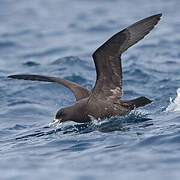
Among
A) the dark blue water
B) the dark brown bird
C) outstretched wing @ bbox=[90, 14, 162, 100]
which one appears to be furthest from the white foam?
outstretched wing @ bbox=[90, 14, 162, 100]

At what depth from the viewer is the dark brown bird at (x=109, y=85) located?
8703 mm

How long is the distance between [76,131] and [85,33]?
9163mm

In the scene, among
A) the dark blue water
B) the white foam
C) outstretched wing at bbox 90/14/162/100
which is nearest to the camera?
the dark blue water

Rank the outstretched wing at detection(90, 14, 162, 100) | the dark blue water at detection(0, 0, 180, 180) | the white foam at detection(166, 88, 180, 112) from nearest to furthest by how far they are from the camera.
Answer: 1. the dark blue water at detection(0, 0, 180, 180)
2. the outstretched wing at detection(90, 14, 162, 100)
3. the white foam at detection(166, 88, 180, 112)

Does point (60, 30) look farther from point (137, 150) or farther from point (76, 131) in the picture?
point (137, 150)

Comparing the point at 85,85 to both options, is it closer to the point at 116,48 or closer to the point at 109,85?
the point at 109,85

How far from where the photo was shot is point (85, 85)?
12.9 metres

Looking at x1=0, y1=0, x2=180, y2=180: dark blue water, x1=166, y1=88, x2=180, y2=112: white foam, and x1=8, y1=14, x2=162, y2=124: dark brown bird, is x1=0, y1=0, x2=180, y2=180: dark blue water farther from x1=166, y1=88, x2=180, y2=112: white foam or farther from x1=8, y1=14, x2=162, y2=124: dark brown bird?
x1=8, y1=14, x2=162, y2=124: dark brown bird

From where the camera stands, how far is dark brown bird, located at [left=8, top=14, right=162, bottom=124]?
870cm

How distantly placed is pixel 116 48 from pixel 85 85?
417 centimetres

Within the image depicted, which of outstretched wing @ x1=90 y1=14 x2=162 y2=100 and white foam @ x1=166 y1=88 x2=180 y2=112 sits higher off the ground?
outstretched wing @ x1=90 y1=14 x2=162 y2=100

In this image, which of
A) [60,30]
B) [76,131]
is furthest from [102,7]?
[76,131]

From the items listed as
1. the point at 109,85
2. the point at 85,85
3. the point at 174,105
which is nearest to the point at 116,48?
the point at 109,85

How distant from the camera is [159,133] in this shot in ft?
25.8
